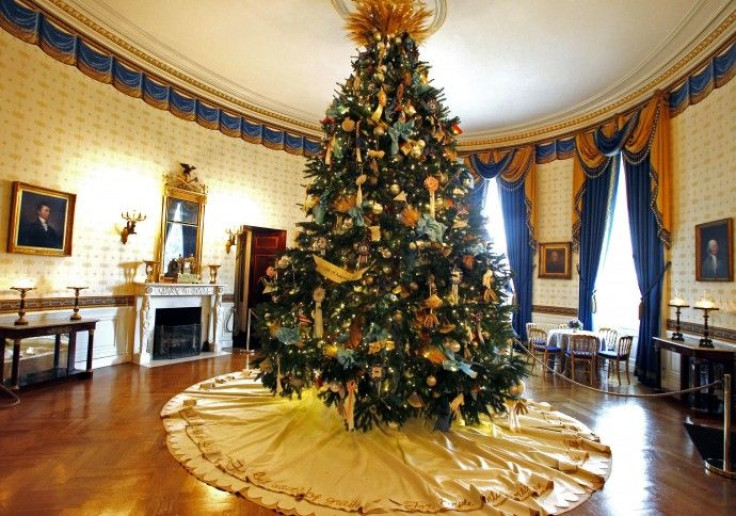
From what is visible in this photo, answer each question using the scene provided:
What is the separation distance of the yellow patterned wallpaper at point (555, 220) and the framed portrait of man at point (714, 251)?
2509 millimetres

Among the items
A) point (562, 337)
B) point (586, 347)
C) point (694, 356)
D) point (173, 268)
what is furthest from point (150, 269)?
point (694, 356)

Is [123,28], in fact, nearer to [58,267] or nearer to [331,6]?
[331,6]

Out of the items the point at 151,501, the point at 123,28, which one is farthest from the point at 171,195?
the point at 151,501

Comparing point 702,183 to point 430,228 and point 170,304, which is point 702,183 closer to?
point 430,228

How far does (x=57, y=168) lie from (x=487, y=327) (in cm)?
585

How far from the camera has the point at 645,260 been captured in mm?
6410

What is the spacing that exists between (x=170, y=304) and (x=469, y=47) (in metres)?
6.23

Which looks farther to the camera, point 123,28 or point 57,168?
point 123,28

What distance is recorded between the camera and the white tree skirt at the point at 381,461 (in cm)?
253

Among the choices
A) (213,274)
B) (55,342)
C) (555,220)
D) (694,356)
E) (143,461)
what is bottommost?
(143,461)

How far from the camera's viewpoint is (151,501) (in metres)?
2.47

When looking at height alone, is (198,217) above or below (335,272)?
above

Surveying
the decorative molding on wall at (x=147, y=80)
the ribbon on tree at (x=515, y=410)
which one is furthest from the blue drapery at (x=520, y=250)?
the ribbon on tree at (x=515, y=410)

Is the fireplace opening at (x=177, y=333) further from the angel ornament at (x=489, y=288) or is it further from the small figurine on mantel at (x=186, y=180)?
the angel ornament at (x=489, y=288)
